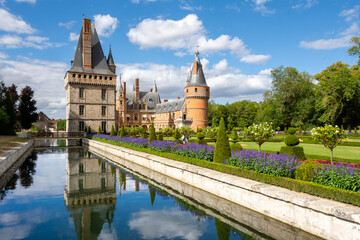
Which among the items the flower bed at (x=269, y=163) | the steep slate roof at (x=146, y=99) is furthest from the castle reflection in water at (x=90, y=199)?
the steep slate roof at (x=146, y=99)

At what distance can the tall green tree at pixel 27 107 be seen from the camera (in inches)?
1674

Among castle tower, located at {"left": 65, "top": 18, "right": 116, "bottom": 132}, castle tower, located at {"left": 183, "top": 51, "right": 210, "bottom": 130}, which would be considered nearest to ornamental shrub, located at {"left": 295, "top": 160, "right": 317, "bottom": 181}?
castle tower, located at {"left": 65, "top": 18, "right": 116, "bottom": 132}

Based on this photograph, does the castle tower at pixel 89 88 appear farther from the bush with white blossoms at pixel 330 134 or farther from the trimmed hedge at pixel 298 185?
the bush with white blossoms at pixel 330 134

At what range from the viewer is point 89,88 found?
3519cm

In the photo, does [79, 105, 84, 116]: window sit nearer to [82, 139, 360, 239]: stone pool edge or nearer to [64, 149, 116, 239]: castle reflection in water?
[64, 149, 116, 239]: castle reflection in water

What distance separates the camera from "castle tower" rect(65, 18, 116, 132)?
34.4 meters

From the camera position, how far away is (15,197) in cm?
858

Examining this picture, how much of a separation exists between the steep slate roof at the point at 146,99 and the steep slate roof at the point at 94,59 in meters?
28.5

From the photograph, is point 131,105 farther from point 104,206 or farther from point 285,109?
point 104,206

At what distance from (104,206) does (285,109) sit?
41.0 metres

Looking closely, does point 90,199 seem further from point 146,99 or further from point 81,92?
point 146,99

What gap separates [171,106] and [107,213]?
53.2 meters

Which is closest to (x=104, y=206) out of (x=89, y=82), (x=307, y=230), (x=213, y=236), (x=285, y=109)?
(x=213, y=236)

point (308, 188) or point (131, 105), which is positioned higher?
point (131, 105)
